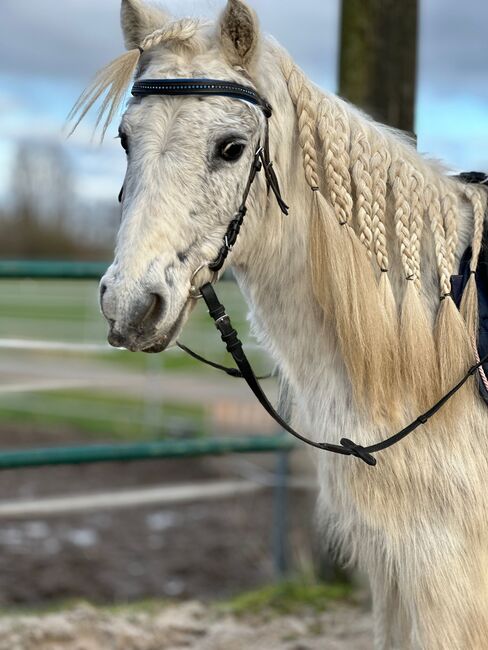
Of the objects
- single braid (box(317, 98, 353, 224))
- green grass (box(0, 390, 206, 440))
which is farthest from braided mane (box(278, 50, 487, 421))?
green grass (box(0, 390, 206, 440))

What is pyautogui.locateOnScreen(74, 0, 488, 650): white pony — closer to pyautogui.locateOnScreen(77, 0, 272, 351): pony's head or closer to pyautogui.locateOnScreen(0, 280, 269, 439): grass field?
pyautogui.locateOnScreen(77, 0, 272, 351): pony's head

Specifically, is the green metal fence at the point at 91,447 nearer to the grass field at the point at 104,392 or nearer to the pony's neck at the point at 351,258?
the grass field at the point at 104,392

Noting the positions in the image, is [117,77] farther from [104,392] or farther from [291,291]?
[104,392]

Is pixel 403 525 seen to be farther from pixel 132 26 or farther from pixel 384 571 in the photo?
pixel 132 26

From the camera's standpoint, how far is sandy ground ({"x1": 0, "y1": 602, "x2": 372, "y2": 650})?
3.43m

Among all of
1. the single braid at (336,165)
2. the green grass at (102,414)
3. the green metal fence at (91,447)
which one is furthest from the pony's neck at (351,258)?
the green grass at (102,414)

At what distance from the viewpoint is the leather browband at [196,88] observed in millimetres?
2020

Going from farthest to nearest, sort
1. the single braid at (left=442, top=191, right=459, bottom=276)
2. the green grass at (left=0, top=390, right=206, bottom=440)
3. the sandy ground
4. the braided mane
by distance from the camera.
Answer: the green grass at (left=0, top=390, right=206, bottom=440) → the sandy ground → the single braid at (left=442, top=191, right=459, bottom=276) → the braided mane

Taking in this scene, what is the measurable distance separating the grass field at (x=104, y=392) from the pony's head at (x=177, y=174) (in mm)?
2441

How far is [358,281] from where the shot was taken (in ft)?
7.16

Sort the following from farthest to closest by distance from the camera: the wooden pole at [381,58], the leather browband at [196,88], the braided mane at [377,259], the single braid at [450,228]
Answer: the wooden pole at [381,58] < the single braid at [450,228] < the braided mane at [377,259] < the leather browband at [196,88]

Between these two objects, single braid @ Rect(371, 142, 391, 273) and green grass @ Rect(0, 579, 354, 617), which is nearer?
single braid @ Rect(371, 142, 391, 273)

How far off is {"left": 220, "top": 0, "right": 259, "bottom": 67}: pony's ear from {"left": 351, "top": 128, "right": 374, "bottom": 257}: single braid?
0.40 metres

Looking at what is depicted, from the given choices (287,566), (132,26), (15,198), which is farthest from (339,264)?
(15,198)
